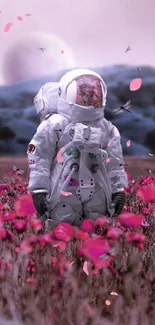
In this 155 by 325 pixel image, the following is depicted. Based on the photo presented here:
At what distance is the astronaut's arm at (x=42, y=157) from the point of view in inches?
45.9

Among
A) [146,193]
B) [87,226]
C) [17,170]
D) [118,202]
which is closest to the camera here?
[87,226]

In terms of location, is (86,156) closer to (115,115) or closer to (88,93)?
(88,93)

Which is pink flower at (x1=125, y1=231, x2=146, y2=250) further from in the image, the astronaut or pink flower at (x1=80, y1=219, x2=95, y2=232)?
the astronaut

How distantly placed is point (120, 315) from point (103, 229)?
1.42ft

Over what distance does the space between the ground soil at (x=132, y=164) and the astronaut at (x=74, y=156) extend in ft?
1.90

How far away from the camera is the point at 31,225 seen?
0.96 m

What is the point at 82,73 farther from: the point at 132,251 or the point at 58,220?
the point at 132,251

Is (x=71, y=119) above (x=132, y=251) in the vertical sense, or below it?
above

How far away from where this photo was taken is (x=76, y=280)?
0.74 meters

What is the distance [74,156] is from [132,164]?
25.8 inches

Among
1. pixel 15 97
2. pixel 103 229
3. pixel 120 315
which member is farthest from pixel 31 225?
pixel 15 97

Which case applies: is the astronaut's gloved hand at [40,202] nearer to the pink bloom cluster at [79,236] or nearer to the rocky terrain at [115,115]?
the pink bloom cluster at [79,236]

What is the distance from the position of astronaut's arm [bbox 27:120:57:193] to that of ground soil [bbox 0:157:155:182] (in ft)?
1.94

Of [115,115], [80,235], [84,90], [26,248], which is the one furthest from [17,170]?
[26,248]
